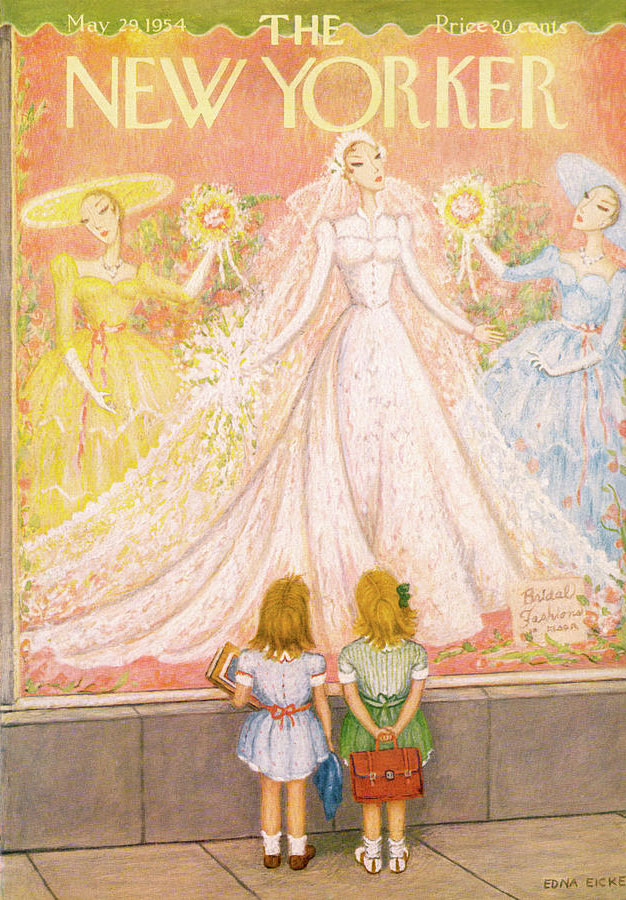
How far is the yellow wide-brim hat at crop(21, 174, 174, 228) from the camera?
478cm

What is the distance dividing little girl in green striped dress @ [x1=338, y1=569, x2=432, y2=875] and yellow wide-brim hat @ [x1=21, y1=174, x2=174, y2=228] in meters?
1.97

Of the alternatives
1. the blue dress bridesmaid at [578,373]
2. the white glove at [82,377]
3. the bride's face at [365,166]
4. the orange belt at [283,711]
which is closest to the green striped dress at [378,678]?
the orange belt at [283,711]

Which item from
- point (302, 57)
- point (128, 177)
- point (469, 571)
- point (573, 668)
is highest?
point (302, 57)

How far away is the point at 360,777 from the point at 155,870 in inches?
38.3

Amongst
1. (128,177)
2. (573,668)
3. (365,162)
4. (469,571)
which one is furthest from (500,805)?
(128,177)

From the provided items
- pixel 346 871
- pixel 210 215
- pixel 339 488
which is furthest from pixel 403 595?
pixel 210 215

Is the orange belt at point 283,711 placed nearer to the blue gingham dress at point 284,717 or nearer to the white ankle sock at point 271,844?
the blue gingham dress at point 284,717

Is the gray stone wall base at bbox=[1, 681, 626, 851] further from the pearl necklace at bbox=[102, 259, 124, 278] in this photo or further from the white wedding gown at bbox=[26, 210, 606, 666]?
the pearl necklace at bbox=[102, 259, 124, 278]

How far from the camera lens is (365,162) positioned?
4.89 meters

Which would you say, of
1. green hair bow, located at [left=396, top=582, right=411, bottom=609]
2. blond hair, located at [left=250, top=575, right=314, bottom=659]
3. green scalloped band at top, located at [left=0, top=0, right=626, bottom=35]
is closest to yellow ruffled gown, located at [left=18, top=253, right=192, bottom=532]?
blond hair, located at [left=250, top=575, right=314, bottom=659]

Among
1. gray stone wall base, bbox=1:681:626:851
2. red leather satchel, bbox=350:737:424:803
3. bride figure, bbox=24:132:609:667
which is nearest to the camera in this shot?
red leather satchel, bbox=350:737:424:803

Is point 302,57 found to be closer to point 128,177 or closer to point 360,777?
point 128,177

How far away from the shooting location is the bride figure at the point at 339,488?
4.84 m

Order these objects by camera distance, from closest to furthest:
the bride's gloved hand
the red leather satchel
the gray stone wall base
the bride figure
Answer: the red leather satchel, the gray stone wall base, the bride figure, the bride's gloved hand
